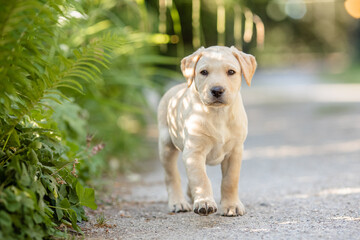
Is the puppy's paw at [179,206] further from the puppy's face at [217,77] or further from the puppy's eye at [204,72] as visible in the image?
the puppy's eye at [204,72]

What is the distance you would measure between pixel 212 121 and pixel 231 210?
0.61 m

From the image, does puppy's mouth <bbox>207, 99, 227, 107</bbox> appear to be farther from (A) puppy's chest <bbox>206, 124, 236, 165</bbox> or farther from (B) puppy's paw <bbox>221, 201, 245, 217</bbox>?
(B) puppy's paw <bbox>221, 201, 245, 217</bbox>

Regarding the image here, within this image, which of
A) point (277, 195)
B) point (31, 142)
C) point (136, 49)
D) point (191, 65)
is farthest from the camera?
point (136, 49)

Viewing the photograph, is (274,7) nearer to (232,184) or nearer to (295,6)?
(295,6)

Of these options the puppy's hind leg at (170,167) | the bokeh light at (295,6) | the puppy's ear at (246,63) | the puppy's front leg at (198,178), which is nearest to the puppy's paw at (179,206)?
the puppy's hind leg at (170,167)

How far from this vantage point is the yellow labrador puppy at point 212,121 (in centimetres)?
326

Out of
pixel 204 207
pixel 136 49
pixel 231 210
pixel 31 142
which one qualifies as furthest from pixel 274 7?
pixel 31 142

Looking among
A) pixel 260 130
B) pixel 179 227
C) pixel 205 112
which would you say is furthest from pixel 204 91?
pixel 260 130

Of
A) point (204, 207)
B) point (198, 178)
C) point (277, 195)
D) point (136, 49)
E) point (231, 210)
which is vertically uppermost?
point (136, 49)

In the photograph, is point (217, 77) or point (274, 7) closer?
point (217, 77)

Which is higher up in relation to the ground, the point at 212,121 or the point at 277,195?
the point at 212,121

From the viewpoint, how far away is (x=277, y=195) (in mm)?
4402

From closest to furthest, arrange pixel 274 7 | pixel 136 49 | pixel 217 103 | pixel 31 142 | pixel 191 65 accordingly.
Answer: pixel 31 142, pixel 217 103, pixel 191 65, pixel 136 49, pixel 274 7

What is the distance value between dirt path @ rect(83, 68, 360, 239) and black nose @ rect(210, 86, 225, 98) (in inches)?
31.5
